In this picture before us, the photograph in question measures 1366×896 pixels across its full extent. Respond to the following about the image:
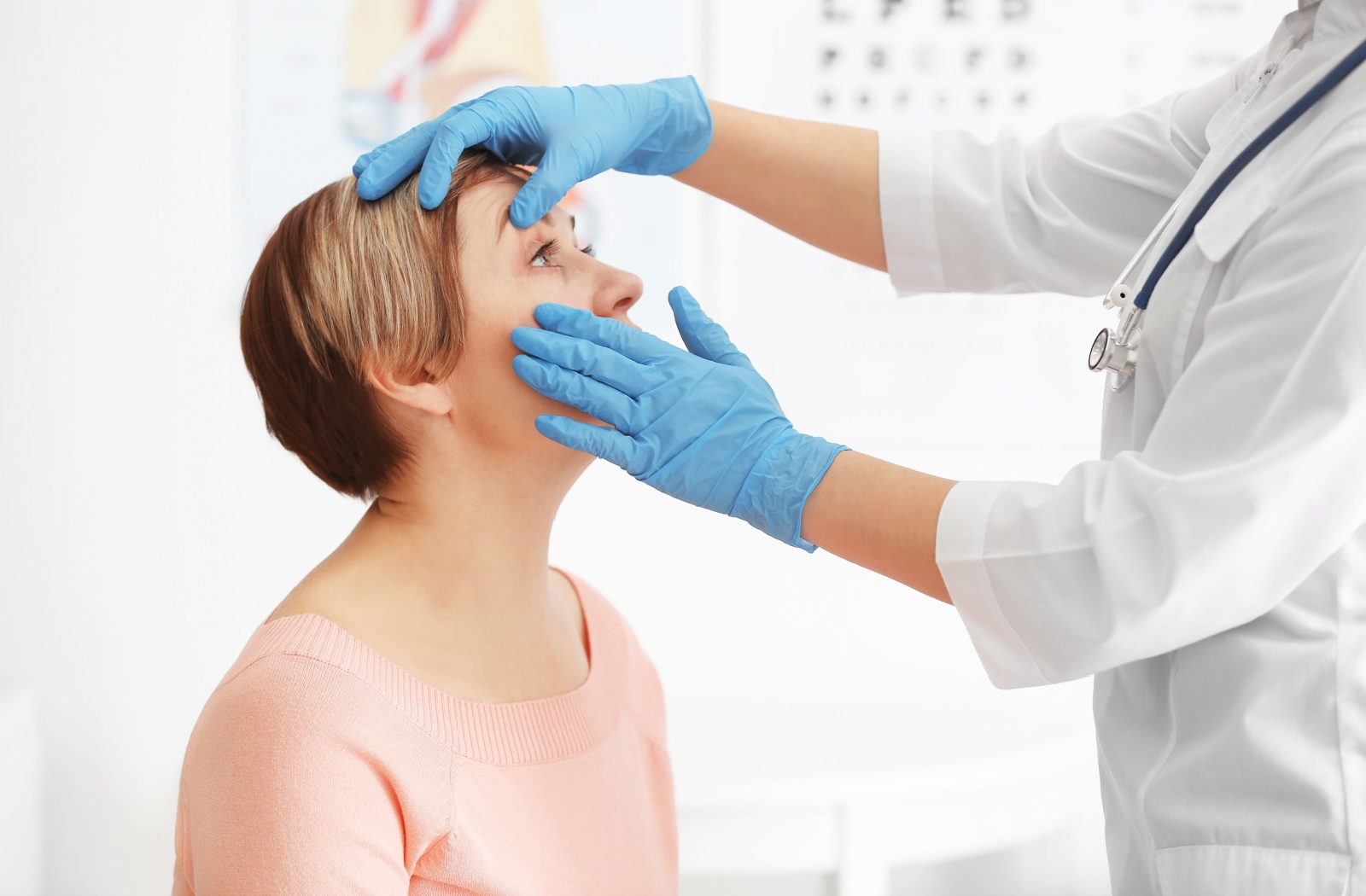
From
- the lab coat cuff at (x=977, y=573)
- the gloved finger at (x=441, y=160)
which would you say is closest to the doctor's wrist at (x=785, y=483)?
the lab coat cuff at (x=977, y=573)

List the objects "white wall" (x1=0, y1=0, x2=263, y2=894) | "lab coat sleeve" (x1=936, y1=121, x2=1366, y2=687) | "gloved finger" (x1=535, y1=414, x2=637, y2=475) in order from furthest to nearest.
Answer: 1. "white wall" (x1=0, y1=0, x2=263, y2=894)
2. "gloved finger" (x1=535, y1=414, x2=637, y2=475)
3. "lab coat sleeve" (x1=936, y1=121, x2=1366, y2=687)

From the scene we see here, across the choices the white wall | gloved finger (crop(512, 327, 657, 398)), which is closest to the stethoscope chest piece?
gloved finger (crop(512, 327, 657, 398))

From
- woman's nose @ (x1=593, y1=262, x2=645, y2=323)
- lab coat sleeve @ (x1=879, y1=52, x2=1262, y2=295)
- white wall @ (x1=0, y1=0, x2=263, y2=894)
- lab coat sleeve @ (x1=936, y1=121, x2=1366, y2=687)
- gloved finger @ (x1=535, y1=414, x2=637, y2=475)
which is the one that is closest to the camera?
lab coat sleeve @ (x1=936, y1=121, x2=1366, y2=687)

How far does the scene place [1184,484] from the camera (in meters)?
0.79

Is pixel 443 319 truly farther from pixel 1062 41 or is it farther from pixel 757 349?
pixel 1062 41

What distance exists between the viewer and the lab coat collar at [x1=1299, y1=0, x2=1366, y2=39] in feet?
2.87

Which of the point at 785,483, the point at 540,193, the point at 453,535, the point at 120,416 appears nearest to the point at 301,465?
the point at 120,416

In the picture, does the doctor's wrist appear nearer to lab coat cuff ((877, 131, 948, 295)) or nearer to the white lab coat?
the white lab coat

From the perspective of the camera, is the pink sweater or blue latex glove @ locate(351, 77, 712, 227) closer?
the pink sweater

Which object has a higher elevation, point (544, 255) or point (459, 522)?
point (544, 255)

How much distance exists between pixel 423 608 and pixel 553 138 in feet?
1.58

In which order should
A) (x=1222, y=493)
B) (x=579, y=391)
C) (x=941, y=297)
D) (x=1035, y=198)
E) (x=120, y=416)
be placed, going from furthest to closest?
1. (x=941, y=297)
2. (x=120, y=416)
3. (x=1035, y=198)
4. (x=579, y=391)
5. (x=1222, y=493)

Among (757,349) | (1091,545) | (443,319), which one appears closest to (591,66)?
(757,349)

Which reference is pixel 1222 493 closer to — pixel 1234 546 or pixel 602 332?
pixel 1234 546
